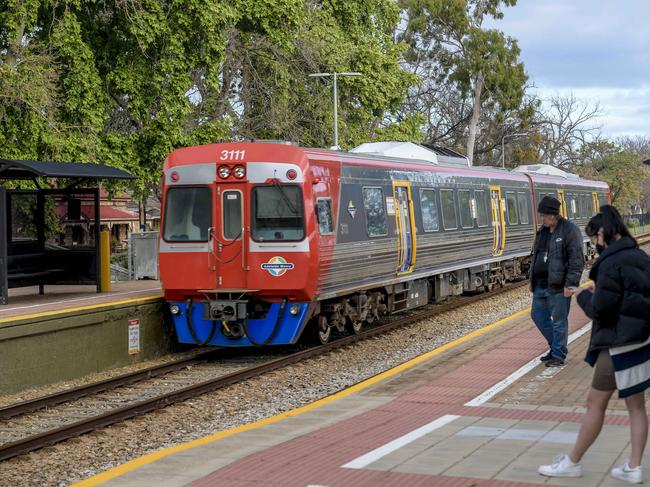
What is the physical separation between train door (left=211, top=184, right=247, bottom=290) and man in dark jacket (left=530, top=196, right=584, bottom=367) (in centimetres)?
436

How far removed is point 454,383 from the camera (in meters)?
10.5

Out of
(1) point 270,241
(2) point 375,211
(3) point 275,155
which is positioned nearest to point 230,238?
(1) point 270,241

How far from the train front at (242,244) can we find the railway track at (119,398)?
56 centimetres

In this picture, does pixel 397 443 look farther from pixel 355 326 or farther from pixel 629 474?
pixel 355 326

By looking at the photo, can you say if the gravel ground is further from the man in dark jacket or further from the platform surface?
the man in dark jacket

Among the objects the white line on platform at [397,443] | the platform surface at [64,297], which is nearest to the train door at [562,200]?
the platform surface at [64,297]

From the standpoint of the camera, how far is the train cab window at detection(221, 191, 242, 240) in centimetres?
1407

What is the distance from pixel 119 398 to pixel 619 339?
23.3ft

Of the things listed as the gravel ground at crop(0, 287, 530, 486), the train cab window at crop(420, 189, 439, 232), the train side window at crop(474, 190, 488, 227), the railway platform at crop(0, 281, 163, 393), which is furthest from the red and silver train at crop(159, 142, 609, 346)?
the train side window at crop(474, 190, 488, 227)

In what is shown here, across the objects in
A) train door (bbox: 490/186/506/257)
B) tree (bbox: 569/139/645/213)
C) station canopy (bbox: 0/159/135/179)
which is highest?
tree (bbox: 569/139/645/213)

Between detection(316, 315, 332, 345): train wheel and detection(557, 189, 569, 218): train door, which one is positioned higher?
detection(557, 189, 569, 218): train door

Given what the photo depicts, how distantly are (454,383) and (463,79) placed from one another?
48.1 metres

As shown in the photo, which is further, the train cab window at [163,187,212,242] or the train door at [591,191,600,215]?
the train door at [591,191,600,215]

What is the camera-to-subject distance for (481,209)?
2272cm
